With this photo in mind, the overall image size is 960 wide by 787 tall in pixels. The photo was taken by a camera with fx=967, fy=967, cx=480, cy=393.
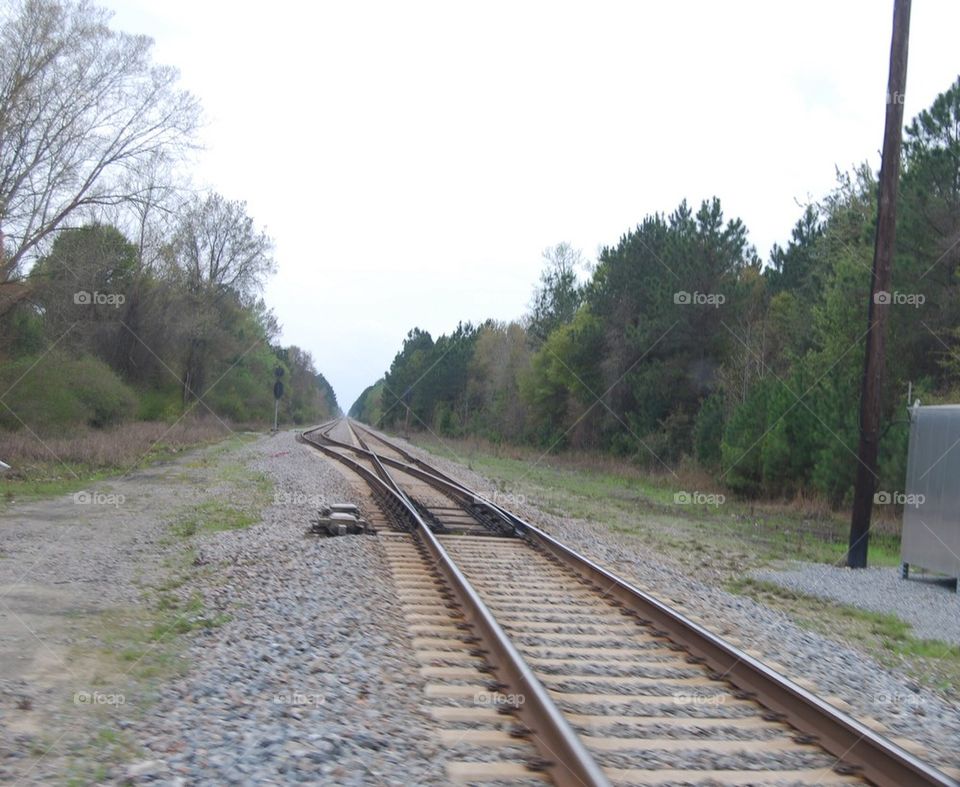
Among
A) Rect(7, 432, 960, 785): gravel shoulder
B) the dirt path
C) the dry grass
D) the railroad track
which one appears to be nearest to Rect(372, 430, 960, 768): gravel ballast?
Rect(7, 432, 960, 785): gravel shoulder

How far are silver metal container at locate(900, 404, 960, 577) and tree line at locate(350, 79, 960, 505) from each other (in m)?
1.40

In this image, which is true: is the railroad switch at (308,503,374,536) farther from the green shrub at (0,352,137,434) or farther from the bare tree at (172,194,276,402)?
the bare tree at (172,194,276,402)

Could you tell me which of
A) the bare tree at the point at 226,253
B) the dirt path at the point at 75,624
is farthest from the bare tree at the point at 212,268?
the dirt path at the point at 75,624

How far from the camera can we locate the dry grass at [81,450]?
891 inches

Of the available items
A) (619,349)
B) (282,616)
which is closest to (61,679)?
(282,616)

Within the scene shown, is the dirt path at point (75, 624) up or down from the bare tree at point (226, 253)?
down

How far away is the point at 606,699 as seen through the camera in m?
6.42

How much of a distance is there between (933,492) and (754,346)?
24265mm

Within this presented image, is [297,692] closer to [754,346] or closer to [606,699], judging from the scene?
[606,699]

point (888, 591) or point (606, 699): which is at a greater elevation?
point (888, 591)

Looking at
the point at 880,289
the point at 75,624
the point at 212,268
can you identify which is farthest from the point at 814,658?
the point at 212,268

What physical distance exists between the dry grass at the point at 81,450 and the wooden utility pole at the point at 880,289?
16.5m

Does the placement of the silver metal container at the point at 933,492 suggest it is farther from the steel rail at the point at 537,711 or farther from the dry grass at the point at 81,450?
the dry grass at the point at 81,450

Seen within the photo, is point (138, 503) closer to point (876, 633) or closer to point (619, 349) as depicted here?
point (876, 633)
